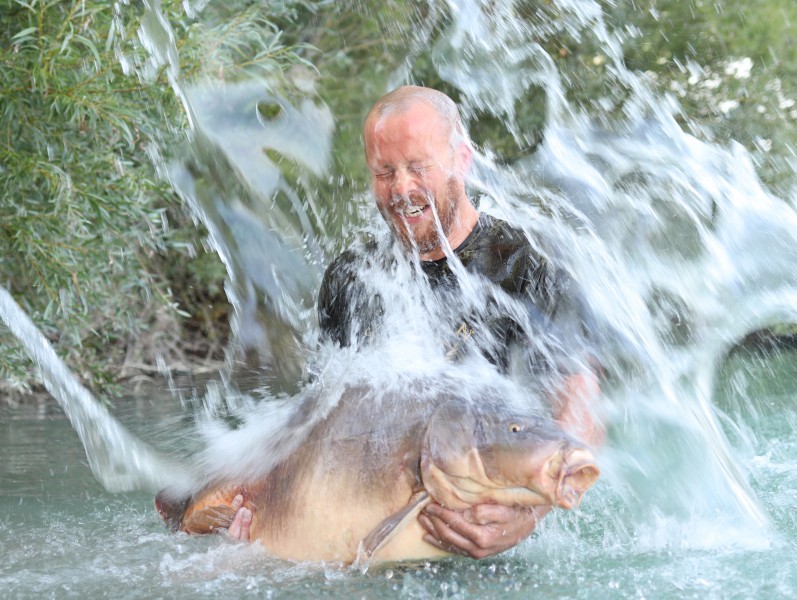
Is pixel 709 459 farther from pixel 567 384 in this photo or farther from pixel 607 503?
pixel 567 384

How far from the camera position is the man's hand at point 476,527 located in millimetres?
2229

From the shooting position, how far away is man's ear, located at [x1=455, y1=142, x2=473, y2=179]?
119 inches

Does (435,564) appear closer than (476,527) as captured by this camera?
No

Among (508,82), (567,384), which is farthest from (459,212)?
(508,82)

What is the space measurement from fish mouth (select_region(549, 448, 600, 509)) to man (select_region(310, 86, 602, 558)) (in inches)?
23.2

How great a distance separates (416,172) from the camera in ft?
9.55

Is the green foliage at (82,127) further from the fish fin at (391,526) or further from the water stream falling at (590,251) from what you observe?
the fish fin at (391,526)

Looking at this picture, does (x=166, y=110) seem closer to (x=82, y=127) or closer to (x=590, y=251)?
(x=82, y=127)

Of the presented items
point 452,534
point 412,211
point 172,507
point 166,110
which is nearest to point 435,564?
point 452,534

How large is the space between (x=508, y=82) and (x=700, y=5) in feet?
6.79

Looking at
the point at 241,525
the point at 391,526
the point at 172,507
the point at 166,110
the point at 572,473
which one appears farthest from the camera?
the point at 166,110

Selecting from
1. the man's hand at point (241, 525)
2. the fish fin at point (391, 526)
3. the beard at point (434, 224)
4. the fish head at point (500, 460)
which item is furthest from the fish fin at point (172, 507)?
the beard at point (434, 224)

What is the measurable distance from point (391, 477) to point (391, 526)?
13 cm

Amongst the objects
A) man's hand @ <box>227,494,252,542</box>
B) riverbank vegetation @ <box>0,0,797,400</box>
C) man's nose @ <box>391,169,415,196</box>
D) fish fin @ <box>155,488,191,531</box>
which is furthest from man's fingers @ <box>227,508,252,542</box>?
riverbank vegetation @ <box>0,0,797,400</box>
